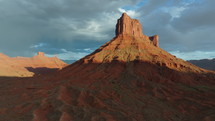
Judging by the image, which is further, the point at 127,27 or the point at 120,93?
the point at 127,27

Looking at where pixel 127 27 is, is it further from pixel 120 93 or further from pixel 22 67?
pixel 22 67

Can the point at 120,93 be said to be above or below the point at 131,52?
below

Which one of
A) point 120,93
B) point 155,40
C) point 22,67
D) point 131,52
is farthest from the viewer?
point 22,67

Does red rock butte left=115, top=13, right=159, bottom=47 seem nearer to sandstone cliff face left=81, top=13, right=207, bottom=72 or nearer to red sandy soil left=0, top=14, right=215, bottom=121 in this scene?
sandstone cliff face left=81, top=13, right=207, bottom=72

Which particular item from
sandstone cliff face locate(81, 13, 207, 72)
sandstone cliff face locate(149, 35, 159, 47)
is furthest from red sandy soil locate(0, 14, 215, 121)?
sandstone cliff face locate(149, 35, 159, 47)

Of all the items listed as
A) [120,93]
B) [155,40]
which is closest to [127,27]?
[155,40]

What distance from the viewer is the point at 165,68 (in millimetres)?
55156

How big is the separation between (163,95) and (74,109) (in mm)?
25239

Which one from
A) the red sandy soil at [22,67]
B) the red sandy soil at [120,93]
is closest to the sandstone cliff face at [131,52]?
the red sandy soil at [120,93]

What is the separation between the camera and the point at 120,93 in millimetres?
36125

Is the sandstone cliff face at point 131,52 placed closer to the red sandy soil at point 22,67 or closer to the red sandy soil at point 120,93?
the red sandy soil at point 120,93

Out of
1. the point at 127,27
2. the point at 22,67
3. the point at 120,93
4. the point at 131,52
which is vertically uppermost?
the point at 127,27

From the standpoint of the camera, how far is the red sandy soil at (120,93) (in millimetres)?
23438

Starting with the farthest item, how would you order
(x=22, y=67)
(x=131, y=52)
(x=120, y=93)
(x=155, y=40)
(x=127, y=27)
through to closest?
(x=22, y=67)
(x=155, y=40)
(x=127, y=27)
(x=131, y=52)
(x=120, y=93)
